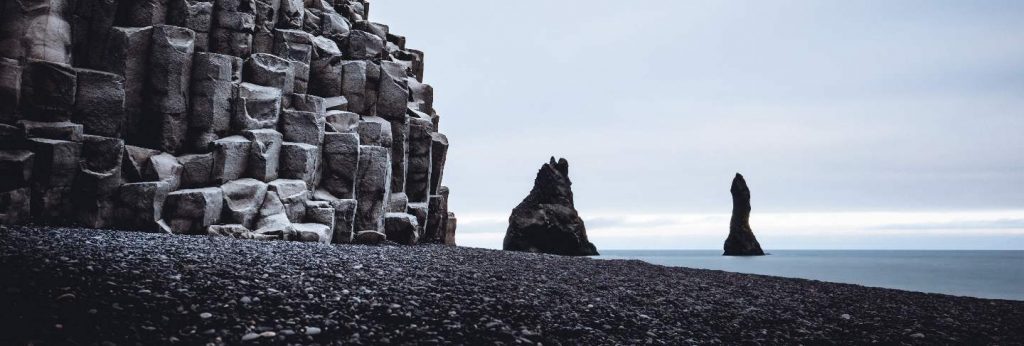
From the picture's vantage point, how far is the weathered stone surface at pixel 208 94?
1076 inches

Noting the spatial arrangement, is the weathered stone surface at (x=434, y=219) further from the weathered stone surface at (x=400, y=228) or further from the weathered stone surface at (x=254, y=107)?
the weathered stone surface at (x=254, y=107)

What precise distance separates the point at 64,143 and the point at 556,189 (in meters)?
74.2

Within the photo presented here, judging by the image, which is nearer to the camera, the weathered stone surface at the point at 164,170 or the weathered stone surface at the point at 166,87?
the weathered stone surface at the point at 164,170

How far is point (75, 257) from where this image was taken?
12.1 metres

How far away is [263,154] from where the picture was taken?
27.7 metres

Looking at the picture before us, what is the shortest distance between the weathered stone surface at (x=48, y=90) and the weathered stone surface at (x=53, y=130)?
0.46 metres

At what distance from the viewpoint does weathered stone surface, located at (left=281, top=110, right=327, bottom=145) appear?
98.3 ft

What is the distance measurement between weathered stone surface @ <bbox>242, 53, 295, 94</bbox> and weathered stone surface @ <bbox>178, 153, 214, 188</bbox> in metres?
5.31

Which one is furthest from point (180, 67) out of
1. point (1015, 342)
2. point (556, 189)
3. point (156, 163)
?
point (556, 189)

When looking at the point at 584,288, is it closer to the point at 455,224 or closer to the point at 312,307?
the point at 312,307

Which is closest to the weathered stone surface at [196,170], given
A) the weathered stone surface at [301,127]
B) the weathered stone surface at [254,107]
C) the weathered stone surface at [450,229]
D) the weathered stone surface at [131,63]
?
the weathered stone surface at [254,107]

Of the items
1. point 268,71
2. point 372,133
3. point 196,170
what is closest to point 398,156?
point 372,133

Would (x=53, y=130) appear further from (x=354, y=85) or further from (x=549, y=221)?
(x=549, y=221)

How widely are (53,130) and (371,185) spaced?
1422 cm
